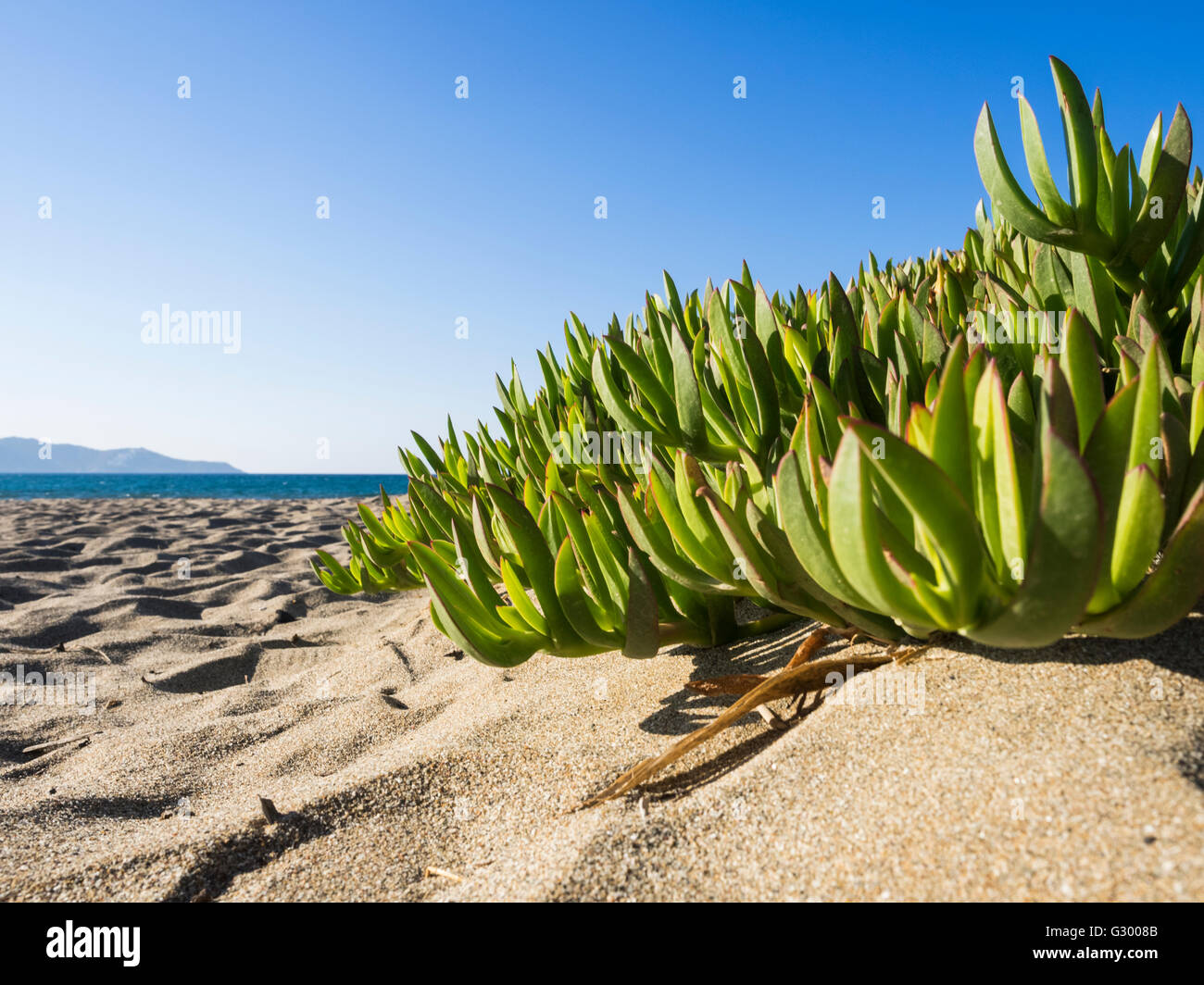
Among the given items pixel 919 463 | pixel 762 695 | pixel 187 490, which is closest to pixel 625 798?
pixel 762 695

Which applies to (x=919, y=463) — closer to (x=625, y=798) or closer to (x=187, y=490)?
(x=625, y=798)

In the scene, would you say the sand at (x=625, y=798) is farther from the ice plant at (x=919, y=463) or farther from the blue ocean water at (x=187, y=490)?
the blue ocean water at (x=187, y=490)

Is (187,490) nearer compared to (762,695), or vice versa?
(762,695)

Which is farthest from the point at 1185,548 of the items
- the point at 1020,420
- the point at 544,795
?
the point at 544,795

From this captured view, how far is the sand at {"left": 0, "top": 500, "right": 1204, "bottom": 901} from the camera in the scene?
86 cm

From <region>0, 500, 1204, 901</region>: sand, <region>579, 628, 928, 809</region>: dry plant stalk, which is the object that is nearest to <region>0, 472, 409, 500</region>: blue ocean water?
<region>0, 500, 1204, 901</region>: sand

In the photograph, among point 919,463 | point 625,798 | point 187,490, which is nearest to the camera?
point 919,463

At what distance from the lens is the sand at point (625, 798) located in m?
0.86

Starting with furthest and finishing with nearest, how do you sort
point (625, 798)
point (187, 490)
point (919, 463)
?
point (187, 490) → point (625, 798) → point (919, 463)

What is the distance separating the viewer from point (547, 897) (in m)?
1.00

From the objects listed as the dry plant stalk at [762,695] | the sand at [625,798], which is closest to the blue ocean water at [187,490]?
the sand at [625,798]

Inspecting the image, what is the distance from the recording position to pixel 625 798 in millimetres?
1245

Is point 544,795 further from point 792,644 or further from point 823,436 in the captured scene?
point 823,436

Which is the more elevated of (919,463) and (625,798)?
(919,463)
